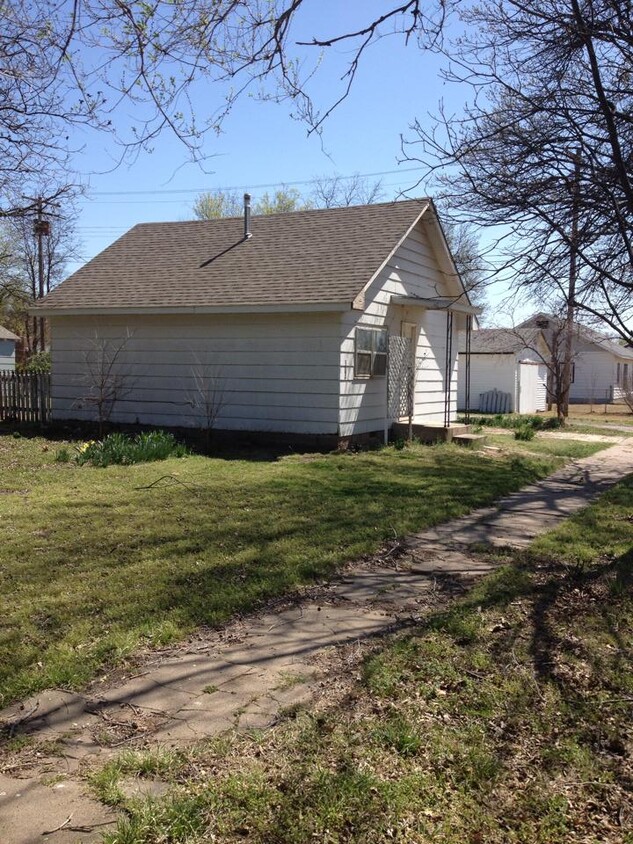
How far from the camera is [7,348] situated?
3788cm

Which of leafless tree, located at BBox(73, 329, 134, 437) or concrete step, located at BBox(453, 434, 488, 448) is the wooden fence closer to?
leafless tree, located at BBox(73, 329, 134, 437)

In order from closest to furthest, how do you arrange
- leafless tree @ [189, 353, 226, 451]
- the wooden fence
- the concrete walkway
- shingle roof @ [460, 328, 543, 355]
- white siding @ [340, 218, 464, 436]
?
1. the concrete walkway
2. white siding @ [340, 218, 464, 436]
3. leafless tree @ [189, 353, 226, 451]
4. the wooden fence
5. shingle roof @ [460, 328, 543, 355]

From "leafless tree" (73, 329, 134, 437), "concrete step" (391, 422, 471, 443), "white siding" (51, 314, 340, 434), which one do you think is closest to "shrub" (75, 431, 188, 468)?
"white siding" (51, 314, 340, 434)

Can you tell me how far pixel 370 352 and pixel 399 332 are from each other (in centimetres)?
162

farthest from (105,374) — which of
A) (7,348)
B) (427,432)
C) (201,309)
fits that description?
(7,348)

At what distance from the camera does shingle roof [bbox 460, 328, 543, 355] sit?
31.5 metres

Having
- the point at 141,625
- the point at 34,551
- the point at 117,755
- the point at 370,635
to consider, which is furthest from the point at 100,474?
the point at 117,755

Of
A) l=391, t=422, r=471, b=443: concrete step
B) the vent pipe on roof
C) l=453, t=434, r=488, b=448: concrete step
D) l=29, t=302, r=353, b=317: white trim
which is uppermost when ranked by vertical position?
the vent pipe on roof

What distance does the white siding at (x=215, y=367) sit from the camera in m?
13.7

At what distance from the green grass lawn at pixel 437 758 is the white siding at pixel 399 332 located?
9228 mm

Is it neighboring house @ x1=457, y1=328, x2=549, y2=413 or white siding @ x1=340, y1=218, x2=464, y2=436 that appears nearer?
white siding @ x1=340, y1=218, x2=464, y2=436

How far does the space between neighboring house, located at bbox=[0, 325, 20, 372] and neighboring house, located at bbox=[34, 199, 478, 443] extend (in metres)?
21.5

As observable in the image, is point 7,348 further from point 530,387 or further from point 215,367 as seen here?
point 215,367

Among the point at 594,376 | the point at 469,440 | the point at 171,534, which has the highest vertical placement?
the point at 594,376
